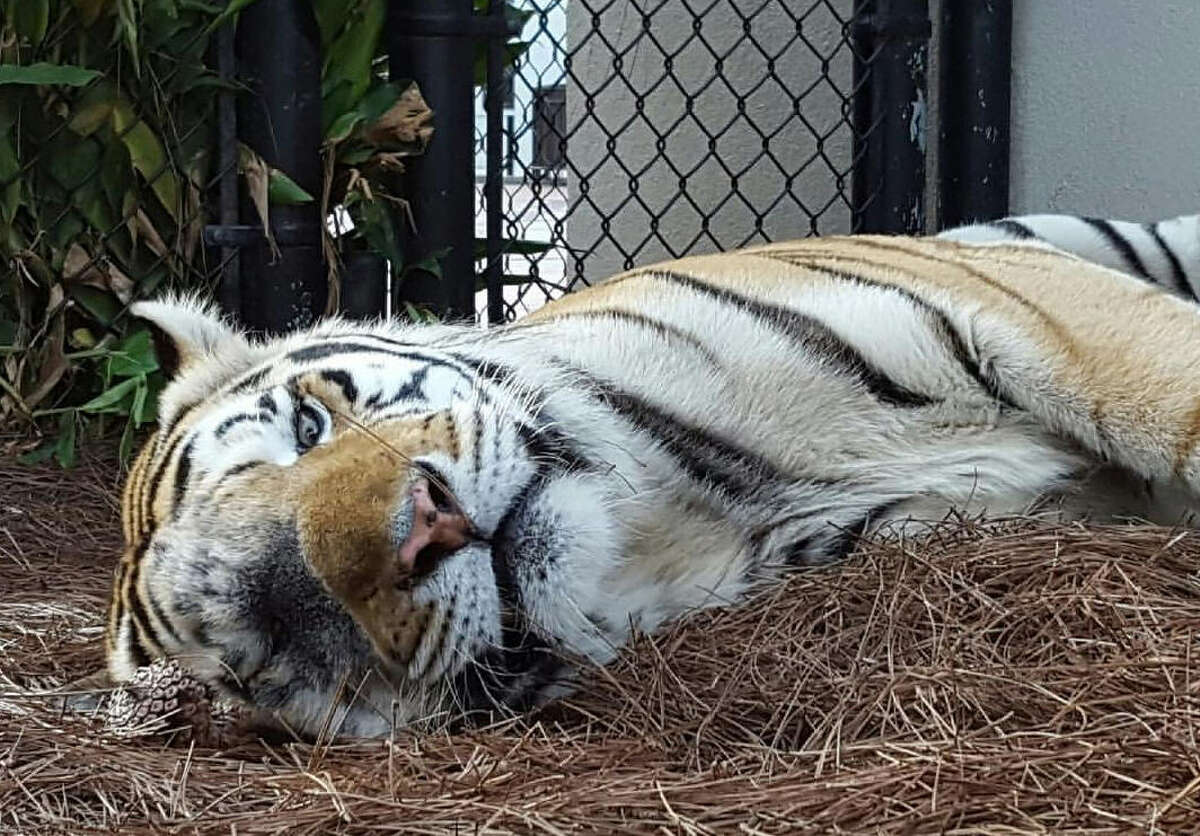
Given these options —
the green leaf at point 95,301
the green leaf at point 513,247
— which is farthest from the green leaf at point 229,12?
the green leaf at point 513,247

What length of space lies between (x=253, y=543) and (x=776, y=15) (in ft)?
9.48

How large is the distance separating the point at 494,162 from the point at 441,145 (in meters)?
0.16

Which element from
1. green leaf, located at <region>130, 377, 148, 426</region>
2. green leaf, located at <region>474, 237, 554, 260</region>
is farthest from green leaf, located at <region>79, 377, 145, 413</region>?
green leaf, located at <region>474, 237, 554, 260</region>

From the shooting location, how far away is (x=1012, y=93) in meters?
3.90

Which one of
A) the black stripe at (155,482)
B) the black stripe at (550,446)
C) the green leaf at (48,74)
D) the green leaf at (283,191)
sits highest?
the green leaf at (48,74)

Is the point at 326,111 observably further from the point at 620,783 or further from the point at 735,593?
the point at 620,783

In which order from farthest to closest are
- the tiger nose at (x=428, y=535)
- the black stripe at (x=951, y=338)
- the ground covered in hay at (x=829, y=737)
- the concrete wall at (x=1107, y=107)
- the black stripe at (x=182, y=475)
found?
the concrete wall at (x=1107, y=107)
the black stripe at (x=951, y=338)
the black stripe at (x=182, y=475)
the tiger nose at (x=428, y=535)
the ground covered in hay at (x=829, y=737)

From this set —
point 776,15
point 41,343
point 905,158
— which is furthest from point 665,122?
point 41,343

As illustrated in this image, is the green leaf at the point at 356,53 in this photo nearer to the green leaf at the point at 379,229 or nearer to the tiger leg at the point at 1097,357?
the green leaf at the point at 379,229

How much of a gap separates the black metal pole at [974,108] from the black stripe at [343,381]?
7.26ft

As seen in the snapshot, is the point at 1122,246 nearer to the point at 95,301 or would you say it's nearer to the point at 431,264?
the point at 431,264

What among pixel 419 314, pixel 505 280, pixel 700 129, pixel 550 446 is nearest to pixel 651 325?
pixel 550 446

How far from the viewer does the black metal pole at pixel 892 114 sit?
12.2 feet

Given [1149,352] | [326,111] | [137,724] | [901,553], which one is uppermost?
[326,111]
